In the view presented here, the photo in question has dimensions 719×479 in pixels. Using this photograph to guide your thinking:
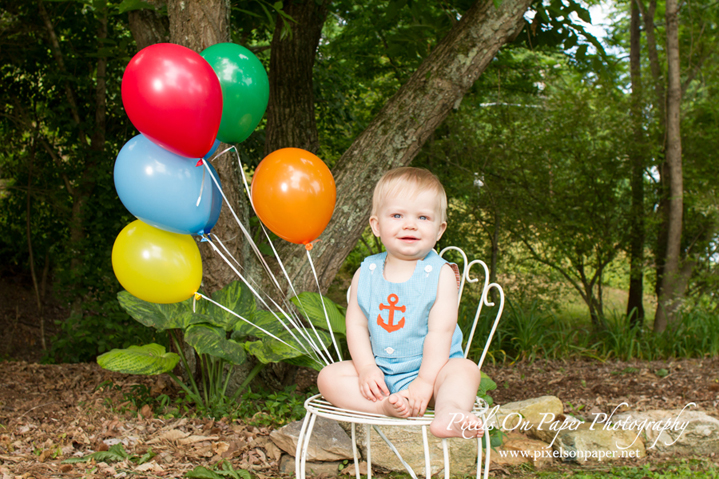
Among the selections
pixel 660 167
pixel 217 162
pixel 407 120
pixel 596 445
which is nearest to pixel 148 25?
pixel 217 162

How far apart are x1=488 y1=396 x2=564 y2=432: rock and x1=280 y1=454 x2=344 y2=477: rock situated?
2.88 feet

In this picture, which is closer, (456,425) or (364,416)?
(456,425)

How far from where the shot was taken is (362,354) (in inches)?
66.7

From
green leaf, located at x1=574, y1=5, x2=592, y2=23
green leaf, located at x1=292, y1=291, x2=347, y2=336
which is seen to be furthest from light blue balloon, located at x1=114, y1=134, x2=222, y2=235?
green leaf, located at x1=574, y1=5, x2=592, y2=23

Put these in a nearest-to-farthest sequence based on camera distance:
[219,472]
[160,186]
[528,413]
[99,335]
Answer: [160,186]
[219,472]
[528,413]
[99,335]

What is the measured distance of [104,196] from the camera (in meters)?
4.47

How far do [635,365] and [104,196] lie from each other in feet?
14.7

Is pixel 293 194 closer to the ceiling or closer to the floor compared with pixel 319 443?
closer to the ceiling

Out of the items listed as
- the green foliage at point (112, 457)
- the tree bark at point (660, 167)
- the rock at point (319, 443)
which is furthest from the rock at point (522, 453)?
the tree bark at point (660, 167)

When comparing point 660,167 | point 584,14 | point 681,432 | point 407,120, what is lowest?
point 681,432

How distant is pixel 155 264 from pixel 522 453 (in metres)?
1.88

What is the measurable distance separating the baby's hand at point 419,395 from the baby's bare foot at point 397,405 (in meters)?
0.03

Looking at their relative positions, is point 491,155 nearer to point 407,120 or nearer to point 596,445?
point 407,120

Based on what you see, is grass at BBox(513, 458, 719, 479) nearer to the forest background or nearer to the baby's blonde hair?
the baby's blonde hair
